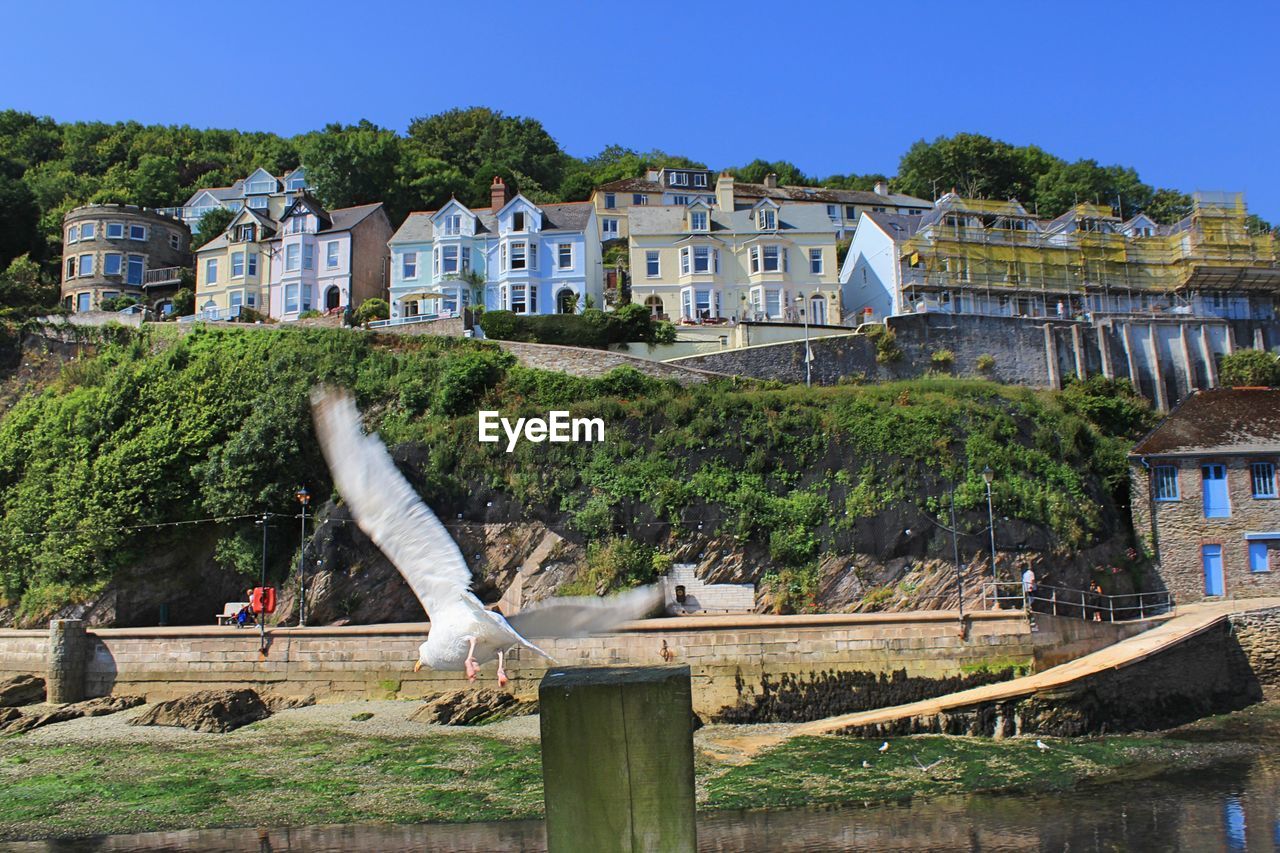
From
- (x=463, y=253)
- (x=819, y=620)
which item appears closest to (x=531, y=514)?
(x=819, y=620)

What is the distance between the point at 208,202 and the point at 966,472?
5553 centimetres

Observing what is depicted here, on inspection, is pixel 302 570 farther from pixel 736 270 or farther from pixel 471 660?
pixel 736 270

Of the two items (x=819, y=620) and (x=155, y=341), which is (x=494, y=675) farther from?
(x=155, y=341)

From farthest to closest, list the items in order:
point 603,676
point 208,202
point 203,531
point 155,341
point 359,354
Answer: point 208,202, point 155,341, point 359,354, point 203,531, point 603,676

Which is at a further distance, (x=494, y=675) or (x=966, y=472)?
(x=966, y=472)

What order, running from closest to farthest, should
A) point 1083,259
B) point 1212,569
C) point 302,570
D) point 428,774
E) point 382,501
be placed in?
1. point 382,501
2. point 428,774
3. point 302,570
4. point 1212,569
5. point 1083,259

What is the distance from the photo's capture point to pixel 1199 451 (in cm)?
2753

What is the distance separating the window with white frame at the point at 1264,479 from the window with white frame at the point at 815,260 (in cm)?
2207

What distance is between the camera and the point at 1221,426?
28203 mm

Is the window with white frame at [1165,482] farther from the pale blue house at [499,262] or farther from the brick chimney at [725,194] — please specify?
the brick chimney at [725,194]

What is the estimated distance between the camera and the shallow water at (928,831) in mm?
13570

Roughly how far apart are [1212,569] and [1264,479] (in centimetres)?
270

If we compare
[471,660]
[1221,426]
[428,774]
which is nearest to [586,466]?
[428,774]

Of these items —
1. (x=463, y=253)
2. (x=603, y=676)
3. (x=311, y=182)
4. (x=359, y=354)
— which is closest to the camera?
(x=603, y=676)
